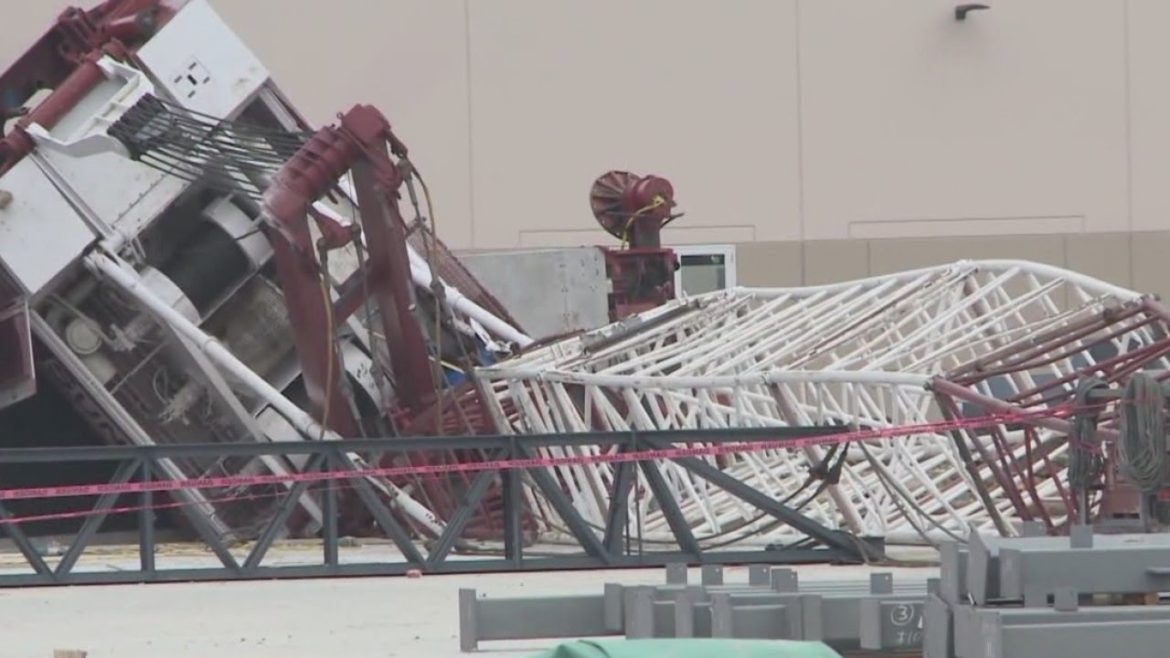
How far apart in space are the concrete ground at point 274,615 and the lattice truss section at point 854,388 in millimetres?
1020

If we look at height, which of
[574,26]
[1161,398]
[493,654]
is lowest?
[493,654]

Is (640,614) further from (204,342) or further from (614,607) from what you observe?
(204,342)

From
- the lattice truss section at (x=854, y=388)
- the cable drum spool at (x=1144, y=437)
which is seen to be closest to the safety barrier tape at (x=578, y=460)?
the lattice truss section at (x=854, y=388)

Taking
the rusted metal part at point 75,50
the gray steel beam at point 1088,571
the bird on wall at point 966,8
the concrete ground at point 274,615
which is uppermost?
the bird on wall at point 966,8

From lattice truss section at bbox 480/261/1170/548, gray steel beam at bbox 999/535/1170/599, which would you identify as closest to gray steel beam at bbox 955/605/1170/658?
gray steel beam at bbox 999/535/1170/599

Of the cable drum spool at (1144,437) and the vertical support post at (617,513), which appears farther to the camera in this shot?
the vertical support post at (617,513)

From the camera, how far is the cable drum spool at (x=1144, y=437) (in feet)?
46.1

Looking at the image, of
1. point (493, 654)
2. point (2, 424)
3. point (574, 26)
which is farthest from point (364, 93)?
point (493, 654)

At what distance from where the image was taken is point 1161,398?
1440 centimetres

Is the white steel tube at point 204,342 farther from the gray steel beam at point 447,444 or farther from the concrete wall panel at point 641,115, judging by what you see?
the concrete wall panel at point 641,115

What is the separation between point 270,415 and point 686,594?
1189 centimetres

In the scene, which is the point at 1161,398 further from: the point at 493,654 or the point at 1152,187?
the point at 1152,187

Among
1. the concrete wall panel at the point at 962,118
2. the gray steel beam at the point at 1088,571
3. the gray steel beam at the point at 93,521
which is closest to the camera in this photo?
the gray steel beam at the point at 1088,571

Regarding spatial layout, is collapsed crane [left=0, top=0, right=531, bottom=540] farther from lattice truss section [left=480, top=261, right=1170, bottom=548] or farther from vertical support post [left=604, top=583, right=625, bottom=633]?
vertical support post [left=604, top=583, right=625, bottom=633]
